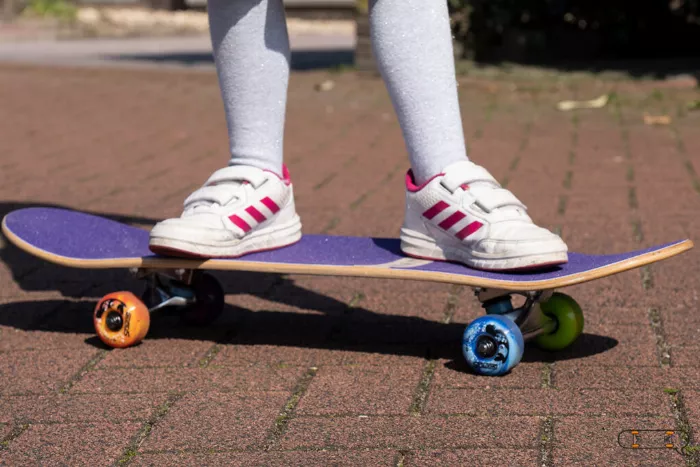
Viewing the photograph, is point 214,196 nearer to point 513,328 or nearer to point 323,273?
point 323,273

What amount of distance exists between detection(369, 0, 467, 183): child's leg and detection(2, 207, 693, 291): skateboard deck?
25 centimetres

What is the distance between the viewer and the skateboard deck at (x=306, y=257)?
2.34 meters

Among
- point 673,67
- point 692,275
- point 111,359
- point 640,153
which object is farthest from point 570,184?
point 673,67

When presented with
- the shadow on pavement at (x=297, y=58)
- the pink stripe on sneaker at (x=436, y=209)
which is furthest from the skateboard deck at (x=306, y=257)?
the shadow on pavement at (x=297, y=58)

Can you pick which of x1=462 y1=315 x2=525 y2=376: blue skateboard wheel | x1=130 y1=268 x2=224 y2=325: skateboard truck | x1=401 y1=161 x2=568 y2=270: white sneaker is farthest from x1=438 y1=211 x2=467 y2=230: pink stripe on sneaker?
x1=130 y1=268 x2=224 y2=325: skateboard truck

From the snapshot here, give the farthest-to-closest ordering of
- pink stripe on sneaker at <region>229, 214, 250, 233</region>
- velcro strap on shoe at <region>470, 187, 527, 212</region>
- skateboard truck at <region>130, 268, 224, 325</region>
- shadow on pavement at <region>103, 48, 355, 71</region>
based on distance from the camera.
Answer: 1. shadow on pavement at <region>103, 48, 355, 71</region>
2. skateboard truck at <region>130, 268, 224, 325</region>
3. pink stripe on sneaker at <region>229, 214, 250, 233</region>
4. velcro strap on shoe at <region>470, 187, 527, 212</region>

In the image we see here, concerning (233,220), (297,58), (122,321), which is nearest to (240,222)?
(233,220)

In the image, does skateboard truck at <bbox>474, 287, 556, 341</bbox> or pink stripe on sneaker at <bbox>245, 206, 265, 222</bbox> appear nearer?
skateboard truck at <bbox>474, 287, 556, 341</bbox>

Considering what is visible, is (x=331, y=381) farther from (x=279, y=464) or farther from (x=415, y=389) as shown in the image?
(x=279, y=464)

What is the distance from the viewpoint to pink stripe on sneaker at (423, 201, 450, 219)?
8.09 ft

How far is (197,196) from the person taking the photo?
2670mm

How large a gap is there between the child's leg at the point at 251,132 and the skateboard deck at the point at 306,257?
0.07m

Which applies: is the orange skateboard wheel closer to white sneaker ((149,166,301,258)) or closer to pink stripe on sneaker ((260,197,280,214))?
white sneaker ((149,166,301,258))

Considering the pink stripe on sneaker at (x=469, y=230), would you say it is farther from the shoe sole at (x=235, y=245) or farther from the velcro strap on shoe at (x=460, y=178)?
the shoe sole at (x=235, y=245)
